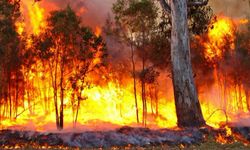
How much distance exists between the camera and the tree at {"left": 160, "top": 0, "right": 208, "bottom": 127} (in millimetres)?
25452

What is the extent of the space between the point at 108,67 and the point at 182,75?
339 inches

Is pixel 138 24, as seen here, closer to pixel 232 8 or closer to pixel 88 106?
pixel 88 106

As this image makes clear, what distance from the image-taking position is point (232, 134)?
23.1 metres

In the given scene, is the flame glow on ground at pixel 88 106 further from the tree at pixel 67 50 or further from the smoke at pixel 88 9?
the smoke at pixel 88 9

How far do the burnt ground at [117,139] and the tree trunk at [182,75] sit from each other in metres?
3.00

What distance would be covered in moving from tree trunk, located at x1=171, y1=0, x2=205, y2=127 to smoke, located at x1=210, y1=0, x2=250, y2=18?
67.3ft

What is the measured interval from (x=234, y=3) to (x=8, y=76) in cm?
2936

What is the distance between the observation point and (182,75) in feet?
83.8

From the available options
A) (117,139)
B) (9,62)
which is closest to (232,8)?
(9,62)

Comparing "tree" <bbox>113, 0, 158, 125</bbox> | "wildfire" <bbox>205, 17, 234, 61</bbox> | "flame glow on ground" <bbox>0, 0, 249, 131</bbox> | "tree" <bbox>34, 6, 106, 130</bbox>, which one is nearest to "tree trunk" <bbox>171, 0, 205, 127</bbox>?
"flame glow on ground" <bbox>0, 0, 249, 131</bbox>

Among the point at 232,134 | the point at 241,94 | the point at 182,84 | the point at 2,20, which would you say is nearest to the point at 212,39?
the point at 241,94

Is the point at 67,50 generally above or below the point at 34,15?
below

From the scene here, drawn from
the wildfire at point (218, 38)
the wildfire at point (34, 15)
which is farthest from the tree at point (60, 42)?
the wildfire at point (218, 38)

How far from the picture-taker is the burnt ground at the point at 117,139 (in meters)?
20.2
